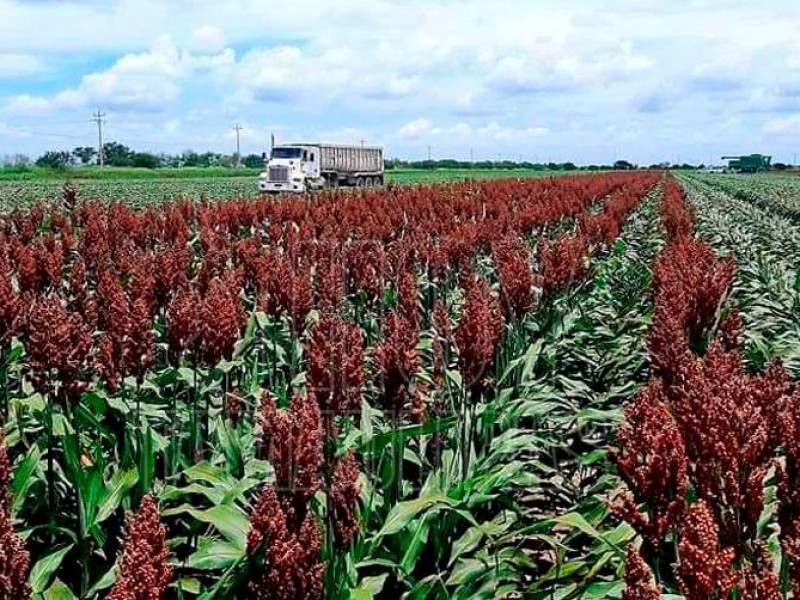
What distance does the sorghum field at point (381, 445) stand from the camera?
2176 mm

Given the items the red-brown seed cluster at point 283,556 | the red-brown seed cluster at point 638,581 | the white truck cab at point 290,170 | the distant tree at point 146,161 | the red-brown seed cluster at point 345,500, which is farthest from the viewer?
the distant tree at point 146,161

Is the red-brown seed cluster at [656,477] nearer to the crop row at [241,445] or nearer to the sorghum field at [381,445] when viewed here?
the sorghum field at [381,445]

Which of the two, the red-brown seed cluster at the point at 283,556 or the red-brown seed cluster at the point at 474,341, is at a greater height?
the red-brown seed cluster at the point at 474,341

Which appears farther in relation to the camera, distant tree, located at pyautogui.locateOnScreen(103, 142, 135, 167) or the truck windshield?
distant tree, located at pyautogui.locateOnScreen(103, 142, 135, 167)

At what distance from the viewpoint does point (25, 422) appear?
4168 millimetres

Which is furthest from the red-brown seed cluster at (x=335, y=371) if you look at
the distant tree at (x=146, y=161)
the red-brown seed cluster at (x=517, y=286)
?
the distant tree at (x=146, y=161)

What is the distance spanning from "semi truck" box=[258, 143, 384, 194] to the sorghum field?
3104 cm

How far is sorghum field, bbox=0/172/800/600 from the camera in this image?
2.18 meters

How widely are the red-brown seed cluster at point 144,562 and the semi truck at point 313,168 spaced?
34935mm

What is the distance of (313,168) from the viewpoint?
134 ft

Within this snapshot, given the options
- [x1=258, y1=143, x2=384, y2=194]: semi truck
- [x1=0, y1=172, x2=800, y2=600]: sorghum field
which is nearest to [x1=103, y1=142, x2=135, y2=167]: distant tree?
[x1=258, y1=143, x2=384, y2=194]: semi truck

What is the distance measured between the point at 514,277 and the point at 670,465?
315 cm

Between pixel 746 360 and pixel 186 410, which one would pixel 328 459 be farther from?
pixel 746 360

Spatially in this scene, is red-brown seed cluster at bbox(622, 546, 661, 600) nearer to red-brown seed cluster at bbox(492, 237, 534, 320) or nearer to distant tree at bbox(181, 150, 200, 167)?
red-brown seed cluster at bbox(492, 237, 534, 320)
